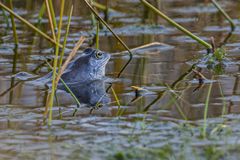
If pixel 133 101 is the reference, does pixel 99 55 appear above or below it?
above

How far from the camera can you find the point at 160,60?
22.0ft

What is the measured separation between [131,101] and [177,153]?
4.37 ft

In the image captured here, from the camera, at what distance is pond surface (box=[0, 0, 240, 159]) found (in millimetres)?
4168

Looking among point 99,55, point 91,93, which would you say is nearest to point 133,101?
point 91,93

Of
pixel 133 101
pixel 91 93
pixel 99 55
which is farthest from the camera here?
pixel 99 55

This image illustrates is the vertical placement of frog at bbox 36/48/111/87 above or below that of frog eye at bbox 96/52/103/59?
below

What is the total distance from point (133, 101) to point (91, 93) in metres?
0.54

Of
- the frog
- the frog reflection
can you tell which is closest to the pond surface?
the frog reflection

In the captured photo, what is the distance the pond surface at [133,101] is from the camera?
4.17 meters

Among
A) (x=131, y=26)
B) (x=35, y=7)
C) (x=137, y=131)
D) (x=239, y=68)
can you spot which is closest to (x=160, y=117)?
(x=137, y=131)

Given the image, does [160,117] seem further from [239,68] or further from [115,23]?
[115,23]

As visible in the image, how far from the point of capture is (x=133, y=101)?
17.4 feet

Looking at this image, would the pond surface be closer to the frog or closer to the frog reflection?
the frog reflection

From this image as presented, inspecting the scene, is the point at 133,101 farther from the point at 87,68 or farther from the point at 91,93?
the point at 87,68
